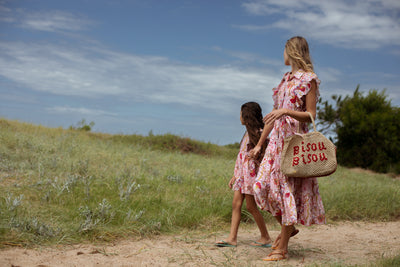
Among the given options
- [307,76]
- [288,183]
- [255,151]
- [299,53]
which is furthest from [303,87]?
[288,183]

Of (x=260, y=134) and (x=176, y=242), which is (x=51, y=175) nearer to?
(x=176, y=242)

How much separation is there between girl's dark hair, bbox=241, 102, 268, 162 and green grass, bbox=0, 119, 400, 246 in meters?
1.80

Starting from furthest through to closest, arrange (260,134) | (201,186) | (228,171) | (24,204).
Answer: (228,171) < (201,186) < (24,204) < (260,134)

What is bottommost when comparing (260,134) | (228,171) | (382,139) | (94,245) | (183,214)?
(94,245)

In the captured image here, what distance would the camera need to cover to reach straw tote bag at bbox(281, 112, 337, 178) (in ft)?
12.1

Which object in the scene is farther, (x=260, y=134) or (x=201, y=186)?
(x=201, y=186)

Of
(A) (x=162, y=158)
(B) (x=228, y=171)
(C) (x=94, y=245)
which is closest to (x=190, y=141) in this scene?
(A) (x=162, y=158)

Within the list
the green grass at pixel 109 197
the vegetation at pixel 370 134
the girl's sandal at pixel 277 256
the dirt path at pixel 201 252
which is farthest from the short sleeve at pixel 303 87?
the vegetation at pixel 370 134

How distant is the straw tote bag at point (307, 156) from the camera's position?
3678mm

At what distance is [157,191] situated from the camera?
6.63 meters

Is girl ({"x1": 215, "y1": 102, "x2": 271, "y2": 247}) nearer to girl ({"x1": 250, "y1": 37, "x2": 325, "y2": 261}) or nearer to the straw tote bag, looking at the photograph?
girl ({"x1": 250, "y1": 37, "x2": 325, "y2": 261})

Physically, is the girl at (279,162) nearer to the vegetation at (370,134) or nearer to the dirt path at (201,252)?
the dirt path at (201,252)

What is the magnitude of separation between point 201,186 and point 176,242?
2349mm

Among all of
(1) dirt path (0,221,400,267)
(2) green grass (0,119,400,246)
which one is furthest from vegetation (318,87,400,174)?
(1) dirt path (0,221,400,267)
